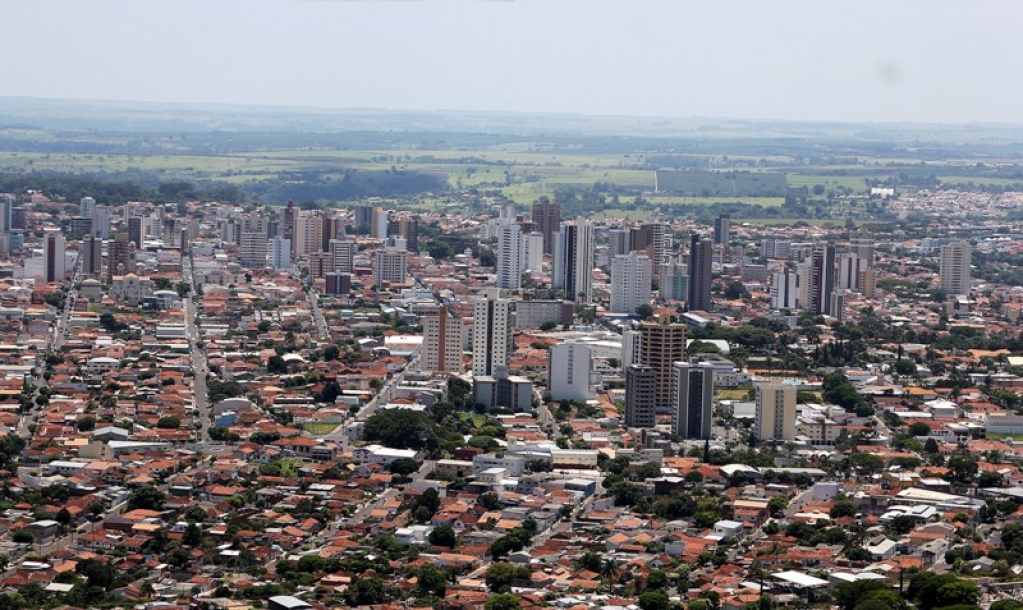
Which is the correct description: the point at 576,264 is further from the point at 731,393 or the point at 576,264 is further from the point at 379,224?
the point at 731,393

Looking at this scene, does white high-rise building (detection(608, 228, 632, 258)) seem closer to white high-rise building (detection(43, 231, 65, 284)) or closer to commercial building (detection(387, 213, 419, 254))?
commercial building (detection(387, 213, 419, 254))

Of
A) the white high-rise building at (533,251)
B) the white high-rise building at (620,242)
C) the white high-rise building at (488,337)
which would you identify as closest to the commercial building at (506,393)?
the white high-rise building at (488,337)

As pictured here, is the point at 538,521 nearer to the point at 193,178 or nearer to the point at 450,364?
the point at 450,364

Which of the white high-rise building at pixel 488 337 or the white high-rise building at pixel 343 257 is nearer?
the white high-rise building at pixel 488 337

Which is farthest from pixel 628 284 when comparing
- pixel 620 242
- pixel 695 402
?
pixel 695 402

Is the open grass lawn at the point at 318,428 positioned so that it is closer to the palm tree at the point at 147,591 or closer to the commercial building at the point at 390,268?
the palm tree at the point at 147,591

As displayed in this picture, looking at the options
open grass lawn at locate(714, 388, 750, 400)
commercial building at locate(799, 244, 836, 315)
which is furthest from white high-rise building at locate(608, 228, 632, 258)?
open grass lawn at locate(714, 388, 750, 400)
